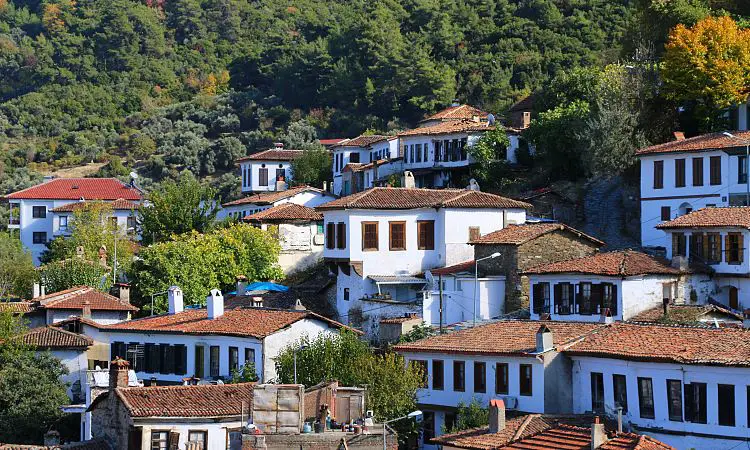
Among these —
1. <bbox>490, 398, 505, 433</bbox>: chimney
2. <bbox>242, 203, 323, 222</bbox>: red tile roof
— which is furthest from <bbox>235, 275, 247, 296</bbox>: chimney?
<bbox>490, 398, 505, 433</bbox>: chimney

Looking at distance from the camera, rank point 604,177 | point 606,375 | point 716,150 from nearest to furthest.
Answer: point 606,375 → point 716,150 → point 604,177

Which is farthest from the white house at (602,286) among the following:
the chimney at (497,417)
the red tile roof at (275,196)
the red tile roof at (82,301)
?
the red tile roof at (275,196)

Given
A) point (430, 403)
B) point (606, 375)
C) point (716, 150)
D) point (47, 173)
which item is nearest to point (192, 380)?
point (430, 403)

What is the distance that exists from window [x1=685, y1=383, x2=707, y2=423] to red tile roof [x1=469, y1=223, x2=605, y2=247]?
15573 millimetres

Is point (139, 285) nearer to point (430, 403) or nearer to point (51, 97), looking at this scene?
point (430, 403)

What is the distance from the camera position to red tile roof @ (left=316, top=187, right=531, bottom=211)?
188 ft

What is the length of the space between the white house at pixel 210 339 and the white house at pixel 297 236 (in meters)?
11.7

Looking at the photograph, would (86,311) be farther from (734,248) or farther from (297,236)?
(734,248)

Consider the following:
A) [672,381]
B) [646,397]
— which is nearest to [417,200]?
[646,397]

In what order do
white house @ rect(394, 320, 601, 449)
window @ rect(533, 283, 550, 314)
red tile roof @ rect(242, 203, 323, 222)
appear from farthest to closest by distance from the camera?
red tile roof @ rect(242, 203, 323, 222), window @ rect(533, 283, 550, 314), white house @ rect(394, 320, 601, 449)

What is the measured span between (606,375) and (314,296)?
22118 mm

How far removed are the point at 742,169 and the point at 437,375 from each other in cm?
1739

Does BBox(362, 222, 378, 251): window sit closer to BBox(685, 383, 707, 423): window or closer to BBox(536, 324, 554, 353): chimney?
BBox(536, 324, 554, 353): chimney

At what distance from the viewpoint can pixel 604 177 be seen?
64.2m
